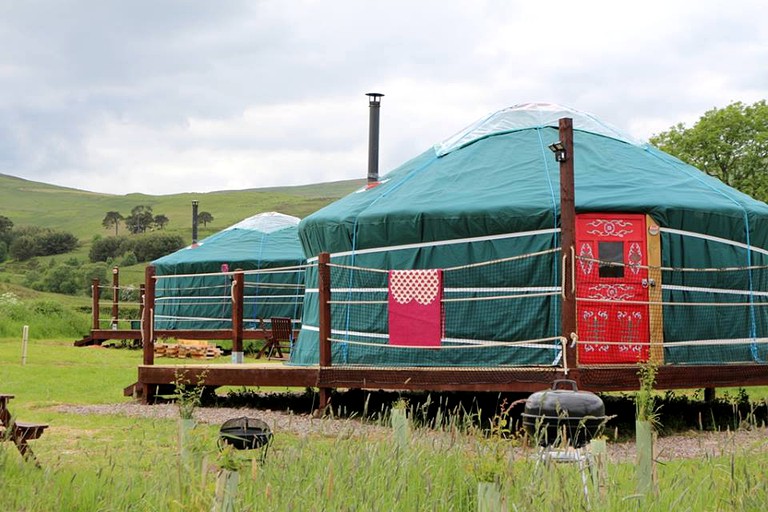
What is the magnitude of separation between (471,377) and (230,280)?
9.51 metres

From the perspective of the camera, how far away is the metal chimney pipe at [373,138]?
9550 mm

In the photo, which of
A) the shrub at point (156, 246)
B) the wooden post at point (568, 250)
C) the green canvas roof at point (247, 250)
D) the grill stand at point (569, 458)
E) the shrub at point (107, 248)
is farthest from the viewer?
the shrub at point (107, 248)

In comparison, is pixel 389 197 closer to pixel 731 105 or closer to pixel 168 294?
pixel 168 294

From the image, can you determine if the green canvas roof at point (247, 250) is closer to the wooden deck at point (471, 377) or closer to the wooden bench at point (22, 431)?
the wooden deck at point (471, 377)

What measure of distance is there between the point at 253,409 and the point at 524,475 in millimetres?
5227

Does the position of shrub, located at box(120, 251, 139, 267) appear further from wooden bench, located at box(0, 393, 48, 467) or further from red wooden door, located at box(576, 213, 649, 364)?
wooden bench, located at box(0, 393, 48, 467)

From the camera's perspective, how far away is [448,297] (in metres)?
7.63

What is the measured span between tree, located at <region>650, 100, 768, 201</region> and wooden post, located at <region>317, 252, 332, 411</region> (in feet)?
43.6

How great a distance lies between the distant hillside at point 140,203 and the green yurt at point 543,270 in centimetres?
4475

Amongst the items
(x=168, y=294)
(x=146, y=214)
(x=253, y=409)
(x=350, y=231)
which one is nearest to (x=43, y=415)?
(x=253, y=409)

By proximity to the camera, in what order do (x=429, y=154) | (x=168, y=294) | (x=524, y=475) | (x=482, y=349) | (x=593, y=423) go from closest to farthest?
(x=524, y=475)
(x=593, y=423)
(x=482, y=349)
(x=429, y=154)
(x=168, y=294)

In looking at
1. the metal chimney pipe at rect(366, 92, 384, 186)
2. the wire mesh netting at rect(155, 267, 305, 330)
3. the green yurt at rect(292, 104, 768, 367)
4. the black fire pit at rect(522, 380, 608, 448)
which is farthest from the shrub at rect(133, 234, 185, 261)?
the black fire pit at rect(522, 380, 608, 448)

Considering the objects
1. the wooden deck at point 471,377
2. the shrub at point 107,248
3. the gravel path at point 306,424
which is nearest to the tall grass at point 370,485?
the gravel path at point 306,424

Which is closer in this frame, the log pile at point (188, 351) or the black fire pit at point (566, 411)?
the black fire pit at point (566, 411)
